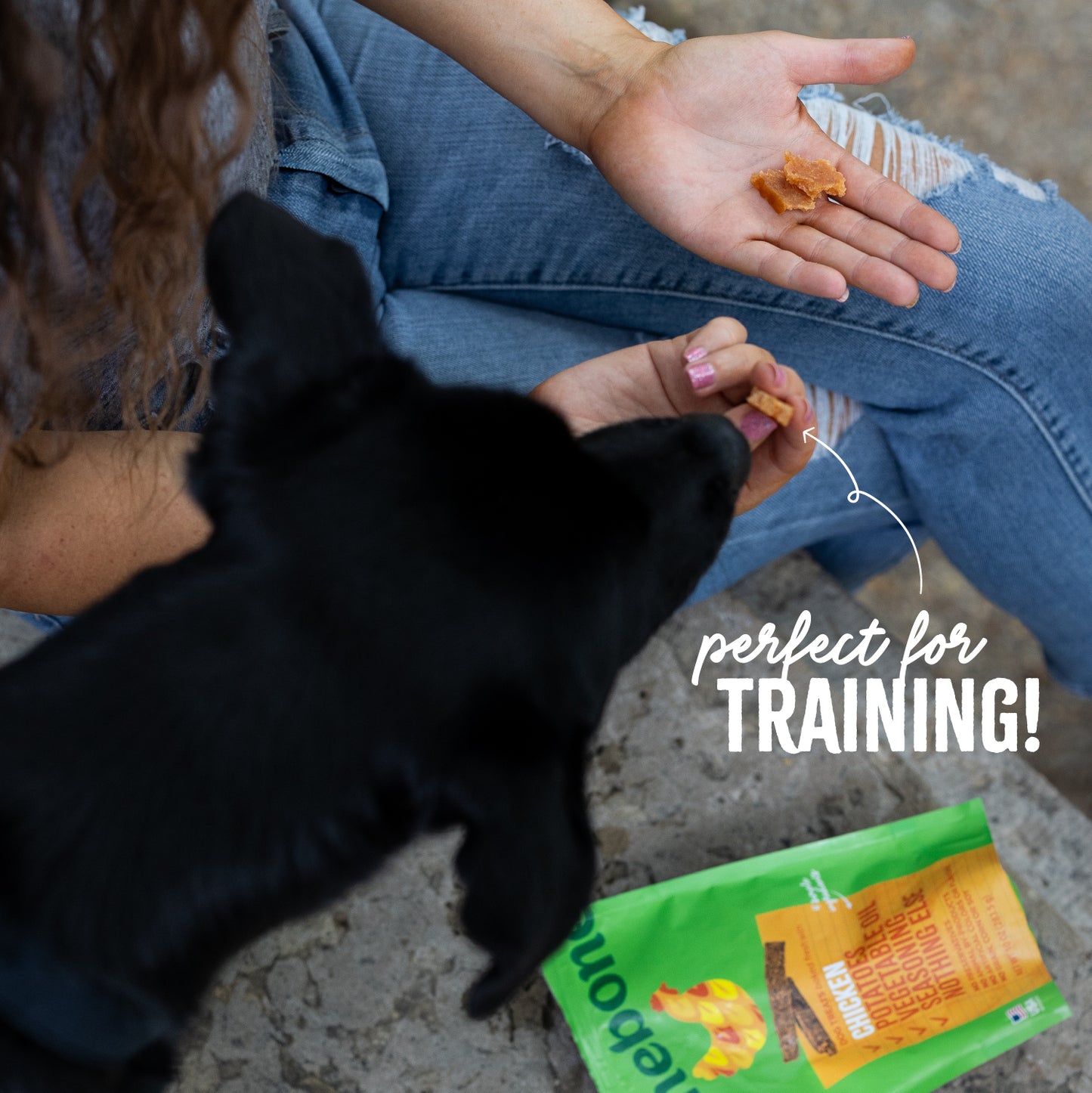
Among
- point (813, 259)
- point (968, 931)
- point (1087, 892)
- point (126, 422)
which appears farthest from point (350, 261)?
point (1087, 892)

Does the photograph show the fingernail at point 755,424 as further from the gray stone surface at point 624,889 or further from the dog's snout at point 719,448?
the gray stone surface at point 624,889

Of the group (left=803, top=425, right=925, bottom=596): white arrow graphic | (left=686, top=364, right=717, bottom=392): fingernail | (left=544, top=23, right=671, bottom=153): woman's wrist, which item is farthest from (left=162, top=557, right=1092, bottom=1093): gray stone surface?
(left=544, top=23, right=671, bottom=153): woman's wrist

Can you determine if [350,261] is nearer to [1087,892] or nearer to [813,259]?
[813,259]

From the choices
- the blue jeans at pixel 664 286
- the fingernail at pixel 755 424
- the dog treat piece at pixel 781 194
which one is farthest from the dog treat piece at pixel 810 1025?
the dog treat piece at pixel 781 194

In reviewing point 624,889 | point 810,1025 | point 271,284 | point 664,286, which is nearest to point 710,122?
point 664,286

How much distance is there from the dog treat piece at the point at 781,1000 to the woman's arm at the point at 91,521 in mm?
849

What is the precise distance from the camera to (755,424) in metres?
0.96

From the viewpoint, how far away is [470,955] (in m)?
1.22

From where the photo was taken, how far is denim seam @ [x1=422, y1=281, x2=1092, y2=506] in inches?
44.4

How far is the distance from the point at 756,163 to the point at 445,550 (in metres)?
0.78

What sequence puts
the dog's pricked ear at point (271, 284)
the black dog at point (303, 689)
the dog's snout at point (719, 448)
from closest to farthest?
1. the black dog at point (303, 689)
2. the dog's pricked ear at point (271, 284)
3. the dog's snout at point (719, 448)

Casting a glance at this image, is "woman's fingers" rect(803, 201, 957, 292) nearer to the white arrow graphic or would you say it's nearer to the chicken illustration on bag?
the white arrow graphic

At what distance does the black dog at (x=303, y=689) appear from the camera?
1.80 feet

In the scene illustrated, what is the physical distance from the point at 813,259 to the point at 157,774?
90 cm
